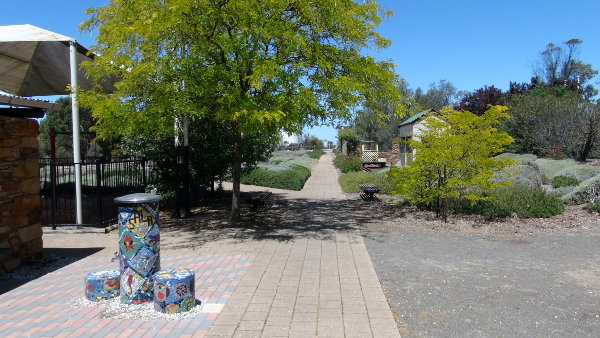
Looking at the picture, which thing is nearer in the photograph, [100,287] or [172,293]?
[172,293]

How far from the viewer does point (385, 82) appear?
29.4 ft

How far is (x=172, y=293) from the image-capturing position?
4418 mm

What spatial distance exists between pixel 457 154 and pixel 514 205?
2160 millimetres

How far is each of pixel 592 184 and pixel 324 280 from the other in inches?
355

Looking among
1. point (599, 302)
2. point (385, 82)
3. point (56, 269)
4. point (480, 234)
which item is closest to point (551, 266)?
point (599, 302)

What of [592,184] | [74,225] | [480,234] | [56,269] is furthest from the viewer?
[592,184]

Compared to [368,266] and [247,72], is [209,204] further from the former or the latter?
[368,266]

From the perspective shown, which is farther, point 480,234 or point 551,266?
point 480,234

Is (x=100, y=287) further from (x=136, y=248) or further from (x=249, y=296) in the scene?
(x=249, y=296)

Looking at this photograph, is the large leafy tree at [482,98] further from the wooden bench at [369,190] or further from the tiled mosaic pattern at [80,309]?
the tiled mosaic pattern at [80,309]

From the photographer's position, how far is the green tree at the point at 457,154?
9.24 metres

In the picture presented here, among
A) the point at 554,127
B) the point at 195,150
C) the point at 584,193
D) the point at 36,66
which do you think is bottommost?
the point at 584,193

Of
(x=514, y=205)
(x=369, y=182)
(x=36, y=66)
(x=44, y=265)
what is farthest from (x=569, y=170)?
(x=36, y=66)

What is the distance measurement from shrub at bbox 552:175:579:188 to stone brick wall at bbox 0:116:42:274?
14.5m
